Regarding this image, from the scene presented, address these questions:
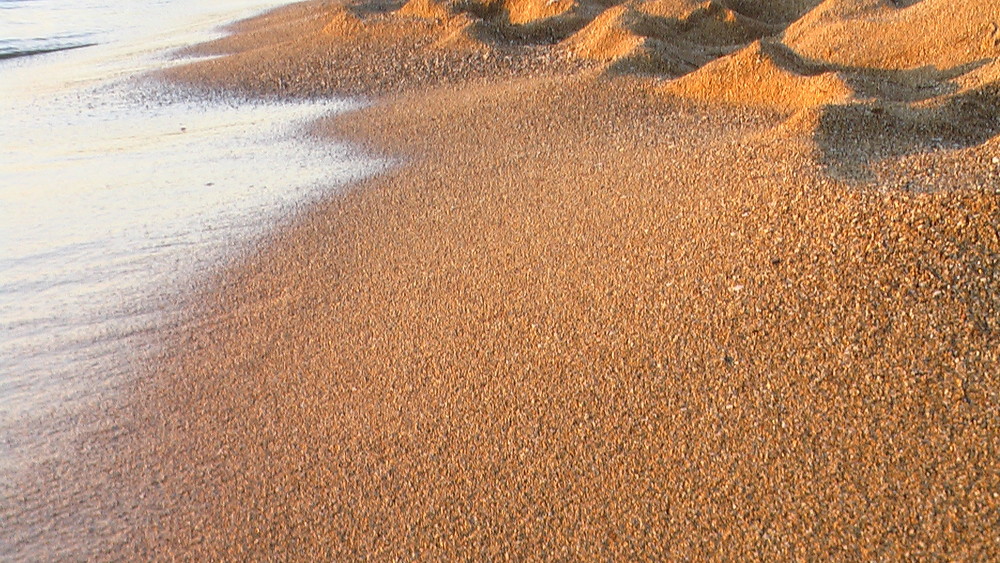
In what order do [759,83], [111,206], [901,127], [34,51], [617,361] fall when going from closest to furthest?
[617,361] < [901,127] < [111,206] < [759,83] < [34,51]

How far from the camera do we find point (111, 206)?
4.25m

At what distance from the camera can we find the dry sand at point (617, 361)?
75.4 inches

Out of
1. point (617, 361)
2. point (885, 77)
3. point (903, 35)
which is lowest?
point (617, 361)

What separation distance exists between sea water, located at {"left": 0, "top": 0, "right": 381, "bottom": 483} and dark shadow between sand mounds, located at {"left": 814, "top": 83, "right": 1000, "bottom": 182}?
2.37m

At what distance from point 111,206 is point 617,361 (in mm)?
3053

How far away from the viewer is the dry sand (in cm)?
192

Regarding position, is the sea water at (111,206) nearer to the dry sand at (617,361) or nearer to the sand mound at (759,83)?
the dry sand at (617,361)

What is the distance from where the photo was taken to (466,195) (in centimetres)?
386

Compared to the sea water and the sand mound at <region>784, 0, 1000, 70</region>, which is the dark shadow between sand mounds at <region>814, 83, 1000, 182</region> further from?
the sea water

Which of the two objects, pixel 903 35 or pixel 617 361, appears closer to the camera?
pixel 617 361

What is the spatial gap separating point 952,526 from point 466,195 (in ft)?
8.44

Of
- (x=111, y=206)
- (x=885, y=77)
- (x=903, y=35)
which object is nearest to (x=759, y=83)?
(x=885, y=77)

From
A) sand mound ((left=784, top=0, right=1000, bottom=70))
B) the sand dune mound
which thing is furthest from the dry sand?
the sand dune mound

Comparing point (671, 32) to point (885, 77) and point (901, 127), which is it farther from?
point (901, 127)
